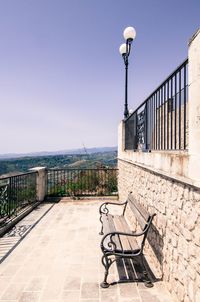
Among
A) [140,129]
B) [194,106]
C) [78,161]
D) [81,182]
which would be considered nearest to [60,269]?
[194,106]

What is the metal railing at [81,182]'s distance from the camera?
420 inches

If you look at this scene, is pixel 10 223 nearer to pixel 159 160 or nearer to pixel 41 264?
pixel 41 264

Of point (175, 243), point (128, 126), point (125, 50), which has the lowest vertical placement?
point (175, 243)

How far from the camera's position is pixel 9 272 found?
12.5ft

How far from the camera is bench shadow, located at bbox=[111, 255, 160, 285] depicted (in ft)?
11.5

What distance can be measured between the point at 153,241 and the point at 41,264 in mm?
2040

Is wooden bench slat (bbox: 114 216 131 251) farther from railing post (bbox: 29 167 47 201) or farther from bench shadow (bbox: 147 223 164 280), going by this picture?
railing post (bbox: 29 167 47 201)

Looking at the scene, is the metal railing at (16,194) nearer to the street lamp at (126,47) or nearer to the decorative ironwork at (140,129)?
the decorative ironwork at (140,129)

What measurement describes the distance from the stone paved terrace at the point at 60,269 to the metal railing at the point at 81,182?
397 centimetres

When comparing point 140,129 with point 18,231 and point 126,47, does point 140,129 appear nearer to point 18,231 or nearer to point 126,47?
point 126,47

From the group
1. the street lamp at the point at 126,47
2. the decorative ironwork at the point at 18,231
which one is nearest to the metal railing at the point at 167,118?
the street lamp at the point at 126,47

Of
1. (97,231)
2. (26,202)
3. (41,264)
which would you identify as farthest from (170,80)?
(26,202)

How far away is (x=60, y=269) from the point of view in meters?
3.91

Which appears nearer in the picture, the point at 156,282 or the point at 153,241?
the point at 156,282
